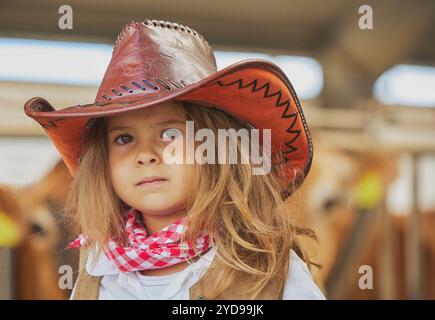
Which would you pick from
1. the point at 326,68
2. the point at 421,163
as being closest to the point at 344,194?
the point at 421,163

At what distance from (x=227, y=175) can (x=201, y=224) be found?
75 mm

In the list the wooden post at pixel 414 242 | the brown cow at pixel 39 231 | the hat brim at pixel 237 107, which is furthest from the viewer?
the wooden post at pixel 414 242

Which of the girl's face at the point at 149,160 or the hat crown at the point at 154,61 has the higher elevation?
the hat crown at the point at 154,61

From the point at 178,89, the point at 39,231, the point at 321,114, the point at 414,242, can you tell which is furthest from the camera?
the point at 414,242

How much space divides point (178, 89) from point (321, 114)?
2.15 ft

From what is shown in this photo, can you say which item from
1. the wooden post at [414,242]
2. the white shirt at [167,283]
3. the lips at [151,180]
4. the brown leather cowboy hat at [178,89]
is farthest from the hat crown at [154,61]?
the wooden post at [414,242]

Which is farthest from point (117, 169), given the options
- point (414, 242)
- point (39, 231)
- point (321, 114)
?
point (414, 242)

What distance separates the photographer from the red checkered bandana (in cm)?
84

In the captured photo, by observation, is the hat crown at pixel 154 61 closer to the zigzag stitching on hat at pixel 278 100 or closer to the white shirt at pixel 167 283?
the zigzag stitching on hat at pixel 278 100

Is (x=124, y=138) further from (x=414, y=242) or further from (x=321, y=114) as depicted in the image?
(x=414, y=242)

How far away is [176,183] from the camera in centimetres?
86

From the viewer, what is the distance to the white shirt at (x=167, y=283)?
86 cm

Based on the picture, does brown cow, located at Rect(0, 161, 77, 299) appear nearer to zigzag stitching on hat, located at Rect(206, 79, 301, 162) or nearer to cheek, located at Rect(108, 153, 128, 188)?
→ cheek, located at Rect(108, 153, 128, 188)

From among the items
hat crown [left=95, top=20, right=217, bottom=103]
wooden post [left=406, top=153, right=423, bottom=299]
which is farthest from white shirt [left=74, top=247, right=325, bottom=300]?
wooden post [left=406, top=153, right=423, bottom=299]
